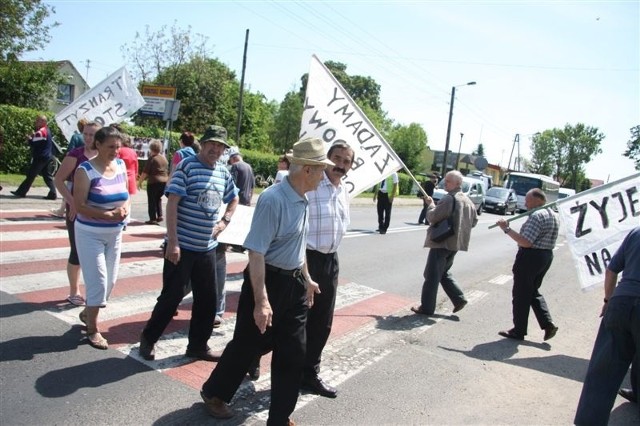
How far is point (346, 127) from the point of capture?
20.3 ft

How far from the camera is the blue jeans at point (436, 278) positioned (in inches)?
270

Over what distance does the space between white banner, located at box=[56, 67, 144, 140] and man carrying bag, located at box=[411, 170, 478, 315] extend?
20.6 feet

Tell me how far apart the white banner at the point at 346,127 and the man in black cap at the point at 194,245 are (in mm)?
1748

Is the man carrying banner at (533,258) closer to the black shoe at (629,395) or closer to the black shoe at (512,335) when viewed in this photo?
the black shoe at (512,335)

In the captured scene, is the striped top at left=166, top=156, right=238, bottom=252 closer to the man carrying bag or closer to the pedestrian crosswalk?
the pedestrian crosswalk

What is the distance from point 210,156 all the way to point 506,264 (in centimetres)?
1006

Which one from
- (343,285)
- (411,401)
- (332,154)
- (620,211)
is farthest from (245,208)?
(620,211)

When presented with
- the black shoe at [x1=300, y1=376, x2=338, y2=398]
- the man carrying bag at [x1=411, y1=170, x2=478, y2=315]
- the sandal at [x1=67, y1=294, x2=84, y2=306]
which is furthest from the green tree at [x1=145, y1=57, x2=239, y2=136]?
the black shoe at [x1=300, y1=376, x2=338, y2=398]

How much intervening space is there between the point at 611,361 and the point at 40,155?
480 inches

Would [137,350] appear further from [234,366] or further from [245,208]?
[245,208]

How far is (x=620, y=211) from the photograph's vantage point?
555 cm

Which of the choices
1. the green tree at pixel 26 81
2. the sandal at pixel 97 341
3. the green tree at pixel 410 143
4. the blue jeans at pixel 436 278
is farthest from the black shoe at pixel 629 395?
the green tree at pixel 410 143

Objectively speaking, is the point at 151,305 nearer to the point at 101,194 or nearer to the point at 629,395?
the point at 101,194

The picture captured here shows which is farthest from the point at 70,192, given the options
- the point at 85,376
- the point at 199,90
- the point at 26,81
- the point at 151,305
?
the point at 199,90
